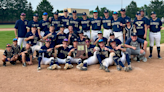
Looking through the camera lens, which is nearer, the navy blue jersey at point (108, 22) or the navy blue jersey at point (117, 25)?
the navy blue jersey at point (117, 25)

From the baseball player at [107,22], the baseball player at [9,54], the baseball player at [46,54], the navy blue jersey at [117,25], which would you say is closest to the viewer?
the baseball player at [46,54]

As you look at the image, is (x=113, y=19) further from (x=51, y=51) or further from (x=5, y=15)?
(x=5, y=15)

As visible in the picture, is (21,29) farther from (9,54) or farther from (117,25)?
(117,25)

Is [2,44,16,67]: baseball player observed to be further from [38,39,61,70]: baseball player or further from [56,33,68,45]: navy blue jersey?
[56,33,68,45]: navy blue jersey

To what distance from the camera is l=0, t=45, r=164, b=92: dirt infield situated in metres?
4.27

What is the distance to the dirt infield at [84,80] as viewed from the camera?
4266 millimetres

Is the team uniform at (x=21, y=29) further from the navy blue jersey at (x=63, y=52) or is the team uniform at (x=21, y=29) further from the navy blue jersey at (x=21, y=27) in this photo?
the navy blue jersey at (x=63, y=52)

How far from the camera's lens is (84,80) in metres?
4.90

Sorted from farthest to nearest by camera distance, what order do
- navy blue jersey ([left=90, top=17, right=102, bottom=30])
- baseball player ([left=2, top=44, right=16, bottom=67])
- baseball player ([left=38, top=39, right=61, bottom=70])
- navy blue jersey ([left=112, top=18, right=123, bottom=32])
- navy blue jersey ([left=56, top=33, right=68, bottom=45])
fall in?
navy blue jersey ([left=90, top=17, right=102, bottom=30])
navy blue jersey ([left=112, top=18, right=123, bottom=32])
navy blue jersey ([left=56, top=33, right=68, bottom=45])
baseball player ([left=2, top=44, right=16, bottom=67])
baseball player ([left=38, top=39, right=61, bottom=70])

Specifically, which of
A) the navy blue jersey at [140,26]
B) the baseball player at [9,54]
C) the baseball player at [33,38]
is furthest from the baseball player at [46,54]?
the navy blue jersey at [140,26]

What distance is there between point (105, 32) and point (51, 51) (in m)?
3.08

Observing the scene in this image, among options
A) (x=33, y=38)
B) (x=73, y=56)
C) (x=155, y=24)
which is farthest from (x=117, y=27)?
(x=33, y=38)

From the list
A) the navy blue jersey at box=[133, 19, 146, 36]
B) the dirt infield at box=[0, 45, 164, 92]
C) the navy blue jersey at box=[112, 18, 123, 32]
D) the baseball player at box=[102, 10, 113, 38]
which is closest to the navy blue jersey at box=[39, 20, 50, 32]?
the dirt infield at box=[0, 45, 164, 92]

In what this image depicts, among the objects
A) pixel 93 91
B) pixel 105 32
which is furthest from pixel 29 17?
pixel 93 91
